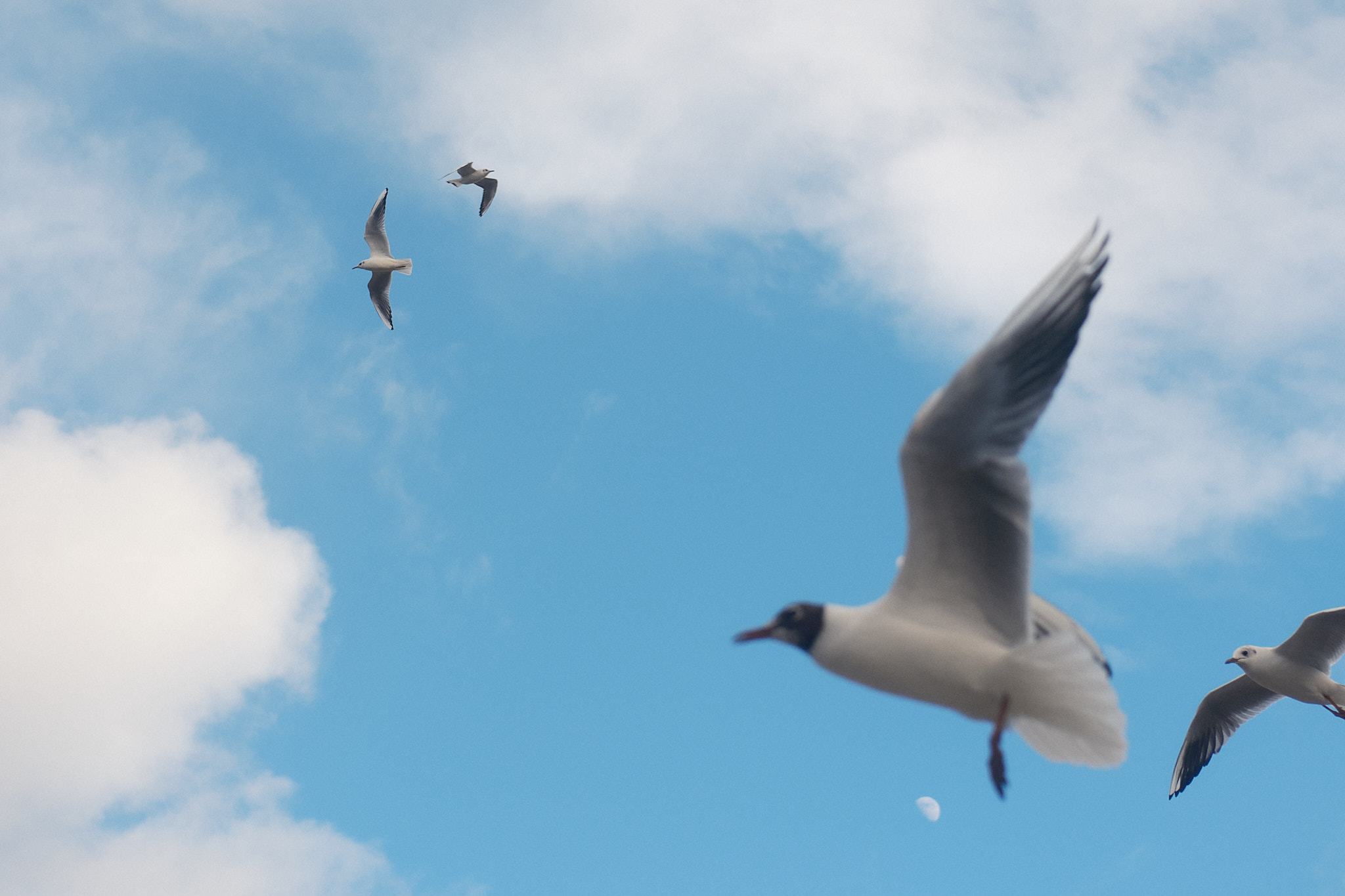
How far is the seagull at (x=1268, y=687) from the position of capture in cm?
1166

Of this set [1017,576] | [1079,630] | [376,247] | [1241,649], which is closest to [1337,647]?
[1241,649]

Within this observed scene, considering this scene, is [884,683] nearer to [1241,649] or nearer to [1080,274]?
[1080,274]

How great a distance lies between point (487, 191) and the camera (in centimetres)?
2069

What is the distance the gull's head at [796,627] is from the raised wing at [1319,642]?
871 cm

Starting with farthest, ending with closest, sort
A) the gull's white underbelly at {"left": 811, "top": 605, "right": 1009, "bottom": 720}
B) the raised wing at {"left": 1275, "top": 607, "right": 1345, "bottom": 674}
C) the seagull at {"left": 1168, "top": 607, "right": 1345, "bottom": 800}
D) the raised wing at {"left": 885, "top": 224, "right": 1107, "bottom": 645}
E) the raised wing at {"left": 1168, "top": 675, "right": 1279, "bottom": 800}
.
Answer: the raised wing at {"left": 1168, "top": 675, "right": 1279, "bottom": 800} < the seagull at {"left": 1168, "top": 607, "right": 1345, "bottom": 800} < the raised wing at {"left": 1275, "top": 607, "right": 1345, "bottom": 674} < the gull's white underbelly at {"left": 811, "top": 605, "right": 1009, "bottom": 720} < the raised wing at {"left": 885, "top": 224, "right": 1107, "bottom": 645}

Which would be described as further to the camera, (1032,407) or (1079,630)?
(1079,630)

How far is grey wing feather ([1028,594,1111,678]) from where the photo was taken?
5.11 meters

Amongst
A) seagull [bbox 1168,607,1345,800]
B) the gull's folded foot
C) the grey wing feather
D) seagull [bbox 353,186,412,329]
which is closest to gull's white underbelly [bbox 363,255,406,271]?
seagull [bbox 353,186,412,329]

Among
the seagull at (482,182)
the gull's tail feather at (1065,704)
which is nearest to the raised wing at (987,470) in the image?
the gull's tail feather at (1065,704)

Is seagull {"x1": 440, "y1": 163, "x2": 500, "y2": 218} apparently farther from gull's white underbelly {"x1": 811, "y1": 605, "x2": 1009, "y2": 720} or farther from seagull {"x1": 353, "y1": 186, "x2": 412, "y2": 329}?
gull's white underbelly {"x1": 811, "y1": 605, "x2": 1009, "y2": 720}

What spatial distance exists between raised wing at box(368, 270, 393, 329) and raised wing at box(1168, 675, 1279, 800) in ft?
49.9

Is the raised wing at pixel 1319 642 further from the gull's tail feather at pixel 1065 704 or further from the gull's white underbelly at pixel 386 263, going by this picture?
the gull's white underbelly at pixel 386 263

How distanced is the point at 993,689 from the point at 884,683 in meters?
0.44

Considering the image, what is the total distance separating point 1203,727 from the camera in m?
12.8
